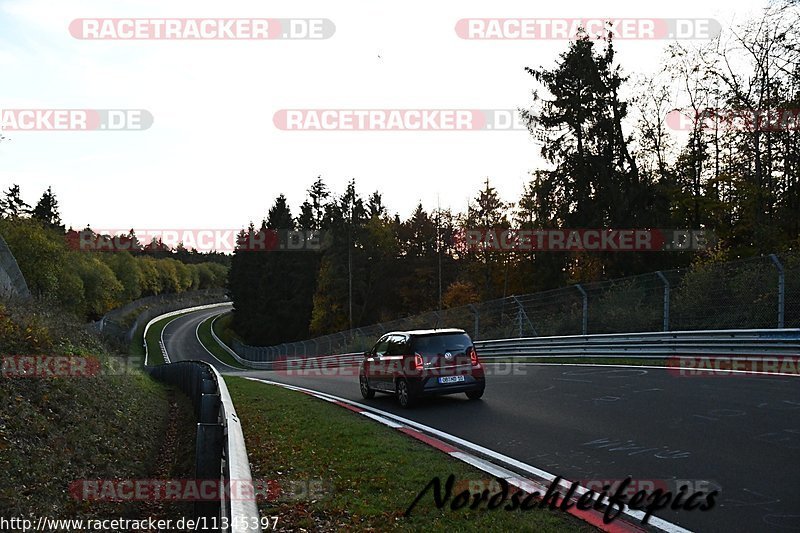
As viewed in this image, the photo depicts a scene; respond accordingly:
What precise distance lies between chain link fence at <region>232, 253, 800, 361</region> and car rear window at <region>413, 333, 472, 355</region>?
746cm

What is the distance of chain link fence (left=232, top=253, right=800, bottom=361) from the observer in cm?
1594

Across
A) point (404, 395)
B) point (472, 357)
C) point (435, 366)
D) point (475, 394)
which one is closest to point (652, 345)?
point (475, 394)

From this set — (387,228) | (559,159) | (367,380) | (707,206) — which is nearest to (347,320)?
(387,228)

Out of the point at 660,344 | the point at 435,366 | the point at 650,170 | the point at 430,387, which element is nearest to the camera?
the point at 430,387

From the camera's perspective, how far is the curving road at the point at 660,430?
5.75 meters

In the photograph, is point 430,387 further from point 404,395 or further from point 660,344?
point 660,344

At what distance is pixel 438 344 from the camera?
13531 millimetres

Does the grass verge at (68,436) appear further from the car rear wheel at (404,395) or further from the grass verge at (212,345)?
the grass verge at (212,345)

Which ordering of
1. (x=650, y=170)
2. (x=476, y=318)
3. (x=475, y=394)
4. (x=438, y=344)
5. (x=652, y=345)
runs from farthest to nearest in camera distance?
(x=650, y=170), (x=476, y=318), (x=652, y=345), (x=475, y=394), (x=438, y=344)

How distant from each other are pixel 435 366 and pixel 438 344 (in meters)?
0.44

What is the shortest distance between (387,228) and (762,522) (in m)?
80.5

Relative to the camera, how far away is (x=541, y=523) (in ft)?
17.4

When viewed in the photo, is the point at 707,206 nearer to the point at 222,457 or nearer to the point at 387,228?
the point at 222,457

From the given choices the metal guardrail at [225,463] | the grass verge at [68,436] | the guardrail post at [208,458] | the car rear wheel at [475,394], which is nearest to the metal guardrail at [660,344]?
the car rear wheel at [475,394]
